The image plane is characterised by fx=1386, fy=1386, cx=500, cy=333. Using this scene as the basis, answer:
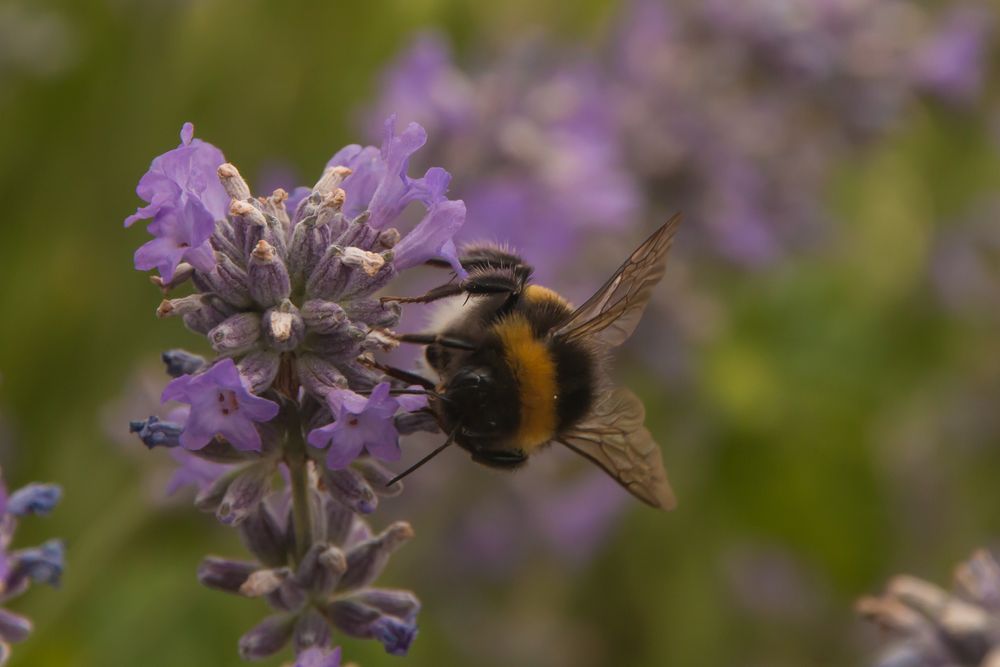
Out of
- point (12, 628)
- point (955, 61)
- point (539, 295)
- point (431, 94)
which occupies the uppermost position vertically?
point (955, 61)

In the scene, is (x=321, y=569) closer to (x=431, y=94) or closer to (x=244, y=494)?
A: (x=244, y=494)

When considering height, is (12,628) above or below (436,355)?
below

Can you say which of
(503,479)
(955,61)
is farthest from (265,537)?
(955,61)

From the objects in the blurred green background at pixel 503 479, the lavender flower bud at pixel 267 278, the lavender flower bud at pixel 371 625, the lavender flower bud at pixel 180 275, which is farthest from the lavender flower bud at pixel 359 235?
the blurred green background at pixel 503 479

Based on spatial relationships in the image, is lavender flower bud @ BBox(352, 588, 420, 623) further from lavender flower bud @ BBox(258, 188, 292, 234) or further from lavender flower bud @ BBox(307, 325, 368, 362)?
lavender flower bud @ BBox(258, 188, 292, 234)

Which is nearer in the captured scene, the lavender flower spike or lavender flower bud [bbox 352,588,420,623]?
the lavender flower spike

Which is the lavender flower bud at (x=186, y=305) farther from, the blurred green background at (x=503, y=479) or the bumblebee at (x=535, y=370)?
the blurred green background at (x=503, y=479)

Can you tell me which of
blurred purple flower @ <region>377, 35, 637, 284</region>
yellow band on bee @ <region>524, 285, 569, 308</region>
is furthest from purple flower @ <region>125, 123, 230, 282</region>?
blurred purple flower @ <region>377, 35, 637, 284</region>
